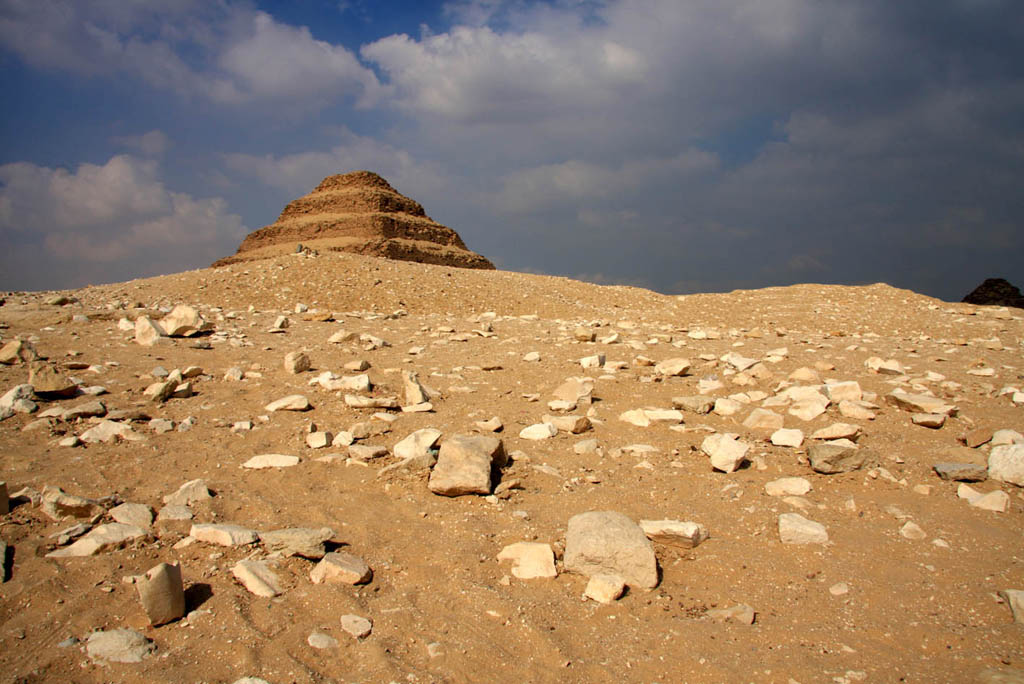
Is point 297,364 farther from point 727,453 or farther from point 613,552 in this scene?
point 727,453

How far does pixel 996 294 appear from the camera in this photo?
66.1 feet

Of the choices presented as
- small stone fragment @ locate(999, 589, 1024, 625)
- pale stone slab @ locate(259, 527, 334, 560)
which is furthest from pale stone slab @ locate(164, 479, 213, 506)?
small stone fragment @ locate(999, 589, 1024, 625)

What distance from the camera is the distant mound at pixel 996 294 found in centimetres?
1942

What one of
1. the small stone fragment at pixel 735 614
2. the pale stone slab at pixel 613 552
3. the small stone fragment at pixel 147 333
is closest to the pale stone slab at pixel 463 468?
the pale stone slab at pixel 613 552

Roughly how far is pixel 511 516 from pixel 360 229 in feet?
108

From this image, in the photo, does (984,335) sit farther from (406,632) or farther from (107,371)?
(107,371)

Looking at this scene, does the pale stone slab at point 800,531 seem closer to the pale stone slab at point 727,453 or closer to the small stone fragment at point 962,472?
the pale stone slab at point 727,453

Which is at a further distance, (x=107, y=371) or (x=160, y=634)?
(x=107, y=371)

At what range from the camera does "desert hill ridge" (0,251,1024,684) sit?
6.66 ft

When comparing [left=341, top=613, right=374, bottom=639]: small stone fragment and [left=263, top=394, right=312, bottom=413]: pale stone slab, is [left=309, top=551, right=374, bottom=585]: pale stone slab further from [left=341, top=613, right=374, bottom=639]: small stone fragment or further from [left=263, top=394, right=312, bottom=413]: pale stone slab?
[left=263, top=394, right=312, bottom=413]: pale stone slab

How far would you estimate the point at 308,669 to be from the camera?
190 cm

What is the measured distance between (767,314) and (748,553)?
1170cm

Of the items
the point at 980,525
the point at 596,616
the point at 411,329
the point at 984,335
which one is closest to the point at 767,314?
the point at 984,335

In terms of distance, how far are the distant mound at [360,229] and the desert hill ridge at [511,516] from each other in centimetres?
2702
